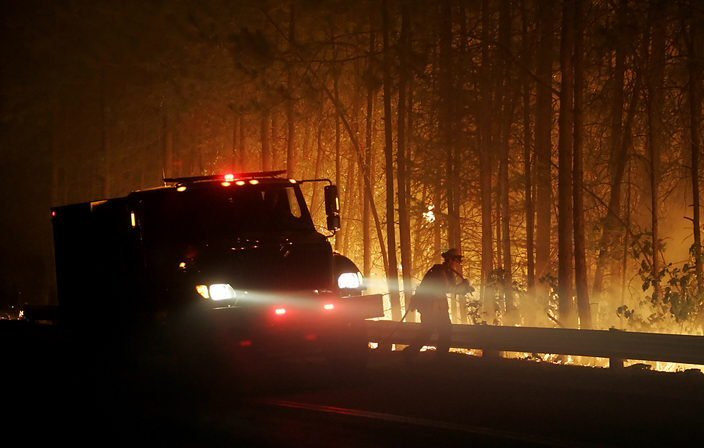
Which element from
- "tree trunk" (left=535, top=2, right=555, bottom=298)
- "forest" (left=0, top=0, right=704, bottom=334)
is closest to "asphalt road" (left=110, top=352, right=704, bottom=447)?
"forest" (left=0, top=0, right=704, bottom=334)

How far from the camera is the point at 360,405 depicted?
11.0 metres

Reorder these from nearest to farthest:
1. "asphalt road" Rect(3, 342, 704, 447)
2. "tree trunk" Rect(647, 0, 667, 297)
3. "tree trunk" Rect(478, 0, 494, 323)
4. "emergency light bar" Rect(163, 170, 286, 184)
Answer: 1. "asphalt road" Rect(3, 342, 704, 447)
2. "emergency light bar" Rect(163, 170, 286, 184)
3. "tree trunk" Rect(647, 0, 667, 297)
4. "tree trunk" Rect(478, 0, 494, 323)

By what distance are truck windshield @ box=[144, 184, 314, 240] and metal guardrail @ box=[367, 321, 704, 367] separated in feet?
6.78

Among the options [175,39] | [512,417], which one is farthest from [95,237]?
[175,39]

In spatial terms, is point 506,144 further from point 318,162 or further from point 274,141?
point 274,141

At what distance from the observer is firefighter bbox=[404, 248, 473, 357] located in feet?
47.8

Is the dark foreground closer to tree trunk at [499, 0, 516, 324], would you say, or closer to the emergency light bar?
the emergency light bar

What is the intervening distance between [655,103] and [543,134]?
250 centimetres

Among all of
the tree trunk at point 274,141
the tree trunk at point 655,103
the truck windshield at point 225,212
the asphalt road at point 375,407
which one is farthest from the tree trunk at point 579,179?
the tree trunk at point 274,141

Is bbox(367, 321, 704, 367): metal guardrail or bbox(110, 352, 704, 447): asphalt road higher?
bbox(367, 321, 704, 367): metal guardrail

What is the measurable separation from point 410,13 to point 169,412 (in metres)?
14.6

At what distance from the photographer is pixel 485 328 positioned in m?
15.1

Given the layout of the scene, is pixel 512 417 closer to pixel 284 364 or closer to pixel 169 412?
pixel 169 412

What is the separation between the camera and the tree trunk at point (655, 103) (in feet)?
65.0
